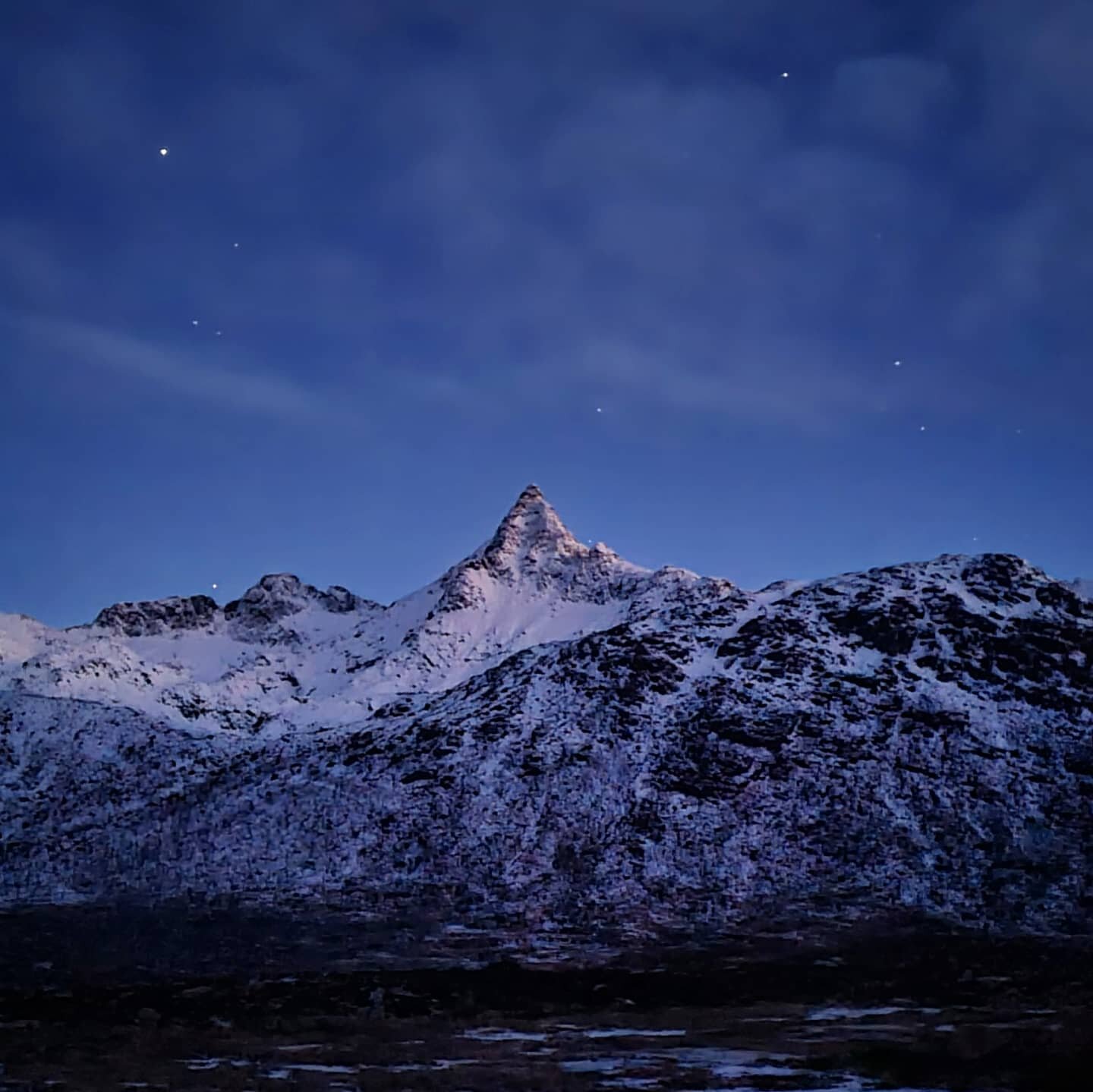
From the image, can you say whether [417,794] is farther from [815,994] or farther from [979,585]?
[979,585]

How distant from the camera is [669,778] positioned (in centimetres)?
6531

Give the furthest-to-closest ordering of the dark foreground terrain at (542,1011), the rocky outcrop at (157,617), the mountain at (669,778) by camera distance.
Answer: the rocky outcrop at (157,617) < the mountain at (669,778) < the dark foreground terrain at (542,1011)

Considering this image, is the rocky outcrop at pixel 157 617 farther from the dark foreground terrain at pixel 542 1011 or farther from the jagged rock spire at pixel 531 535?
the dark foreground terrain at pixel 542 1011

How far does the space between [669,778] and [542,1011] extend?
41.6 meters

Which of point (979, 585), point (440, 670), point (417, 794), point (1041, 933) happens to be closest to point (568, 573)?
point (440, 670)

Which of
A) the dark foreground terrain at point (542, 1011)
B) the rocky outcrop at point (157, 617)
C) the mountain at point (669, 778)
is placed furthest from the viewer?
the rocky outcrop at point (157, 617)

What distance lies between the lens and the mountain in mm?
50688

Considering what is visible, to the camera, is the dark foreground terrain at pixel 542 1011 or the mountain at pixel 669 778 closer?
the dark foreground terrain at pixel 542 1011

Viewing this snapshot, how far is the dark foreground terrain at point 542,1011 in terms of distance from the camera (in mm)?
17750

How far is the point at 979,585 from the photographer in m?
87.8

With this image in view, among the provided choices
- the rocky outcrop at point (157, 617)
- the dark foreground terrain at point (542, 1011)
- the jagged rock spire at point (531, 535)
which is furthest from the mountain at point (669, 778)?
the jagged rock spire at point (531, 535)

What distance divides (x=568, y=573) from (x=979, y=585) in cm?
7507

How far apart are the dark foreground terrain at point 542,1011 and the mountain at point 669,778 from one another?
8.41m

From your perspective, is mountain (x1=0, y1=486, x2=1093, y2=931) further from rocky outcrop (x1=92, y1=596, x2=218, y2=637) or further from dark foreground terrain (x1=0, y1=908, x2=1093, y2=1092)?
rocky outcrop (x1=92, y1=596, x2=218, y2=637)
